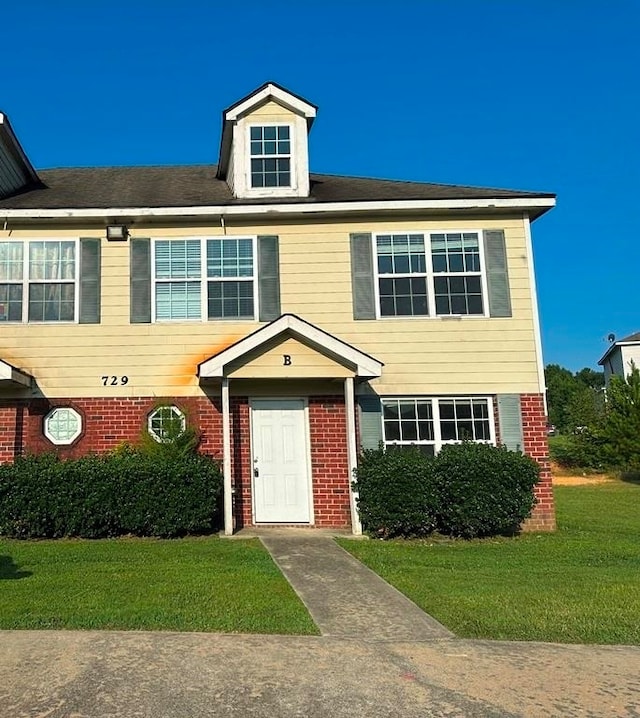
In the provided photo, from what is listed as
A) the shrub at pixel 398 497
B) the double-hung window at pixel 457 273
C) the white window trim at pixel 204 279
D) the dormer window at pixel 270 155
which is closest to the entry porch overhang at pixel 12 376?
the white window trim at pixel 204 279

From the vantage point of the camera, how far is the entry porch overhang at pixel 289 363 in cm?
1002

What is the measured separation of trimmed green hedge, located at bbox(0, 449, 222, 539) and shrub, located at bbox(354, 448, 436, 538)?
7.86 feet

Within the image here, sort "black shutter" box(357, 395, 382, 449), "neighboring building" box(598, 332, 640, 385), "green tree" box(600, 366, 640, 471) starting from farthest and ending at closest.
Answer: "neighboring building" box(598, 332, 640, 385), "green tree" box(600, 366, 640, 471), "black shutter" box(357, 395, 382, 449)

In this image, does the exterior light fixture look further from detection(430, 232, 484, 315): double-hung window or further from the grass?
detection(430, 232, 484, 315): double-hung window

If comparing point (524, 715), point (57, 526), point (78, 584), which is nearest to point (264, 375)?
point (57, 526)

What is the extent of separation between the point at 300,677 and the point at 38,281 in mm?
9086

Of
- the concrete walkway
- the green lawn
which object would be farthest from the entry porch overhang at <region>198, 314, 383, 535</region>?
the green lawn

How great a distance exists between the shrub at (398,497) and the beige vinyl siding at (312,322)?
171 cm

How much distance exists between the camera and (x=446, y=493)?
31.6 feet

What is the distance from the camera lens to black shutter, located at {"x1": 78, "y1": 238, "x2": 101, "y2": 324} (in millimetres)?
10977

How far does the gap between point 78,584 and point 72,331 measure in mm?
5494

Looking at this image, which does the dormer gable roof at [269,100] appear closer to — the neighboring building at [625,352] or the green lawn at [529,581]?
the green lawn at [529,581]

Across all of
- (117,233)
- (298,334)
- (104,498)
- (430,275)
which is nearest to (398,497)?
(298,334)

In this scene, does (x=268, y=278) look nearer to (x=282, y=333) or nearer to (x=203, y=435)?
(x=282, y=333)
